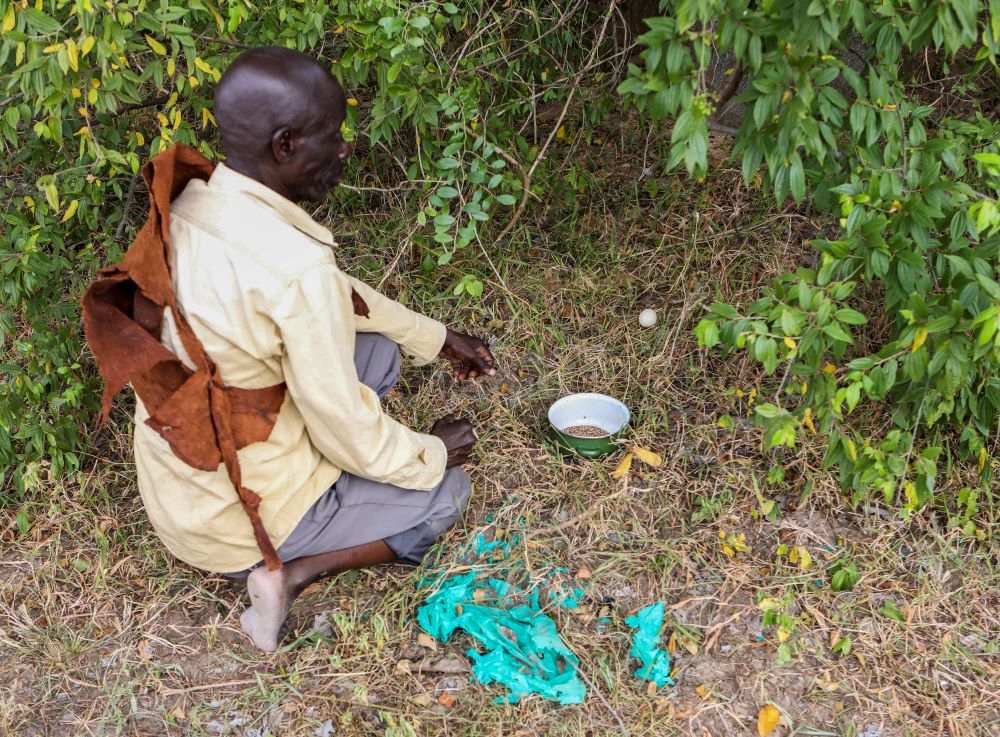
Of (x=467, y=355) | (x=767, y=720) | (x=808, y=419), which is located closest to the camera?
(x=767, y=720)

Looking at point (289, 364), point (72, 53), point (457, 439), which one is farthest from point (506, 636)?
point (72, 53)

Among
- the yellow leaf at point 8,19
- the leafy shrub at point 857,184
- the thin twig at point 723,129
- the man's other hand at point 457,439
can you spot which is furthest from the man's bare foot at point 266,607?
the thin twig at point 723,129

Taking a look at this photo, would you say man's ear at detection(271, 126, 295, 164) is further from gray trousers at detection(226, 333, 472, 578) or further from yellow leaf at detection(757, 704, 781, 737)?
yellow leaf at detection(757, 704, 781, 737)

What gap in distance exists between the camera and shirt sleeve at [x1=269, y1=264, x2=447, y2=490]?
1.83m

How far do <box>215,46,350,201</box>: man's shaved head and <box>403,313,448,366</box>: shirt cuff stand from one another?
669 millimetres

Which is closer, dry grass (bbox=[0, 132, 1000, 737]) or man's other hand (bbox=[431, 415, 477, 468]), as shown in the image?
dry grass (bbox=[0, 132, 1000, 737])

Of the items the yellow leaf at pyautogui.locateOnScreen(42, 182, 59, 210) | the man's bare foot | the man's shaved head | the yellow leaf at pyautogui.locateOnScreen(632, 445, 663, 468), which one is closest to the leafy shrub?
the yellow leaf at pyautogui.locateOnScreen(632, 445, 663, 468)

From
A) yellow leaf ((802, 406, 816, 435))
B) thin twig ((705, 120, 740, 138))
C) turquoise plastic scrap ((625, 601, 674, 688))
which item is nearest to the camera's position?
turquoise plastic scrap ((625, 601, 674, 688))

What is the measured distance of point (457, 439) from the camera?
99.8 inches

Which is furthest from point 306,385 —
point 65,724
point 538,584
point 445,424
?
point 65,724

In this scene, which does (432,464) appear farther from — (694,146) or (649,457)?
(694,146)

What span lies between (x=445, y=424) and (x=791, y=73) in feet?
4.53

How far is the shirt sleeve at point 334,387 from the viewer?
1828 mm

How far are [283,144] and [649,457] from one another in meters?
1.47
